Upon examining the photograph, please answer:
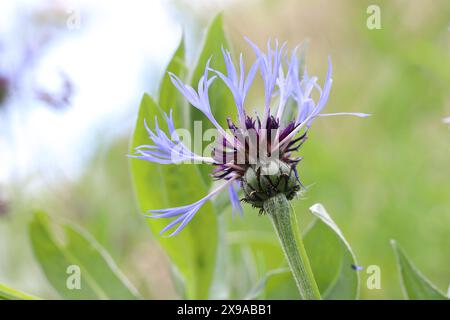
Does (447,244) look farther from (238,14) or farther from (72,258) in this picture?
(238,14)

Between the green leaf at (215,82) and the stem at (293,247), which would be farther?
the green leaf at (215,82)

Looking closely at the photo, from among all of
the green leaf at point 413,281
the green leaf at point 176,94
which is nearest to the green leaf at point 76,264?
the green leaf at point 176,94

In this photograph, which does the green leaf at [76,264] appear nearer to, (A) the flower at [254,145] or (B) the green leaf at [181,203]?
(B) the green leaf at [181,203]

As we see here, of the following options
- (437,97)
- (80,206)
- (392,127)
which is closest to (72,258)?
(80,206)

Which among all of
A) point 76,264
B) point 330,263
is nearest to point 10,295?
point 76,264

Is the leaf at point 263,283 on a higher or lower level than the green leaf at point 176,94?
lower
